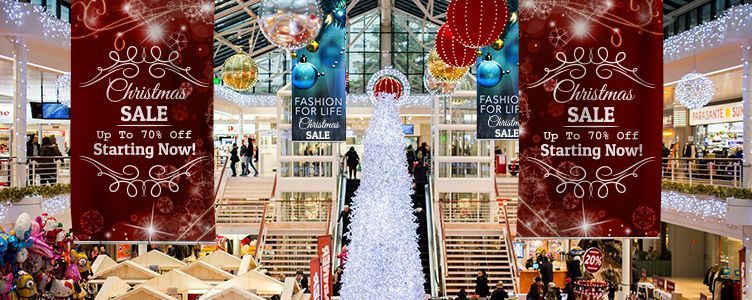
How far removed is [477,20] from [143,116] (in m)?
3.94

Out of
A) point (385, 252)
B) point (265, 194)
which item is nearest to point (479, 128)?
point (385, 252)

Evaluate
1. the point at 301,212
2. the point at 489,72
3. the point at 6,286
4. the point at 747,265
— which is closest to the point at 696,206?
the point at 747,265

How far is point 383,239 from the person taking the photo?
43.7 ft

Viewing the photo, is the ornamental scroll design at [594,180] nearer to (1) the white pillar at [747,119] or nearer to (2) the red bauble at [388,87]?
(1) the white pillar at [747,119]

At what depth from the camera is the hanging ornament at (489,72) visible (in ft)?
40.9

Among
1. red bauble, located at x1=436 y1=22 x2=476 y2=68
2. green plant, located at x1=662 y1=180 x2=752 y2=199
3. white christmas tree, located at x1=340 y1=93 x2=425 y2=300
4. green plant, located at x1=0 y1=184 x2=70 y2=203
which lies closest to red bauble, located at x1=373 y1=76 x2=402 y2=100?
white christmas tree, located at x1=340 y1=93 x2=425 y2=300

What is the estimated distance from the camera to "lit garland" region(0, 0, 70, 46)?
969cm

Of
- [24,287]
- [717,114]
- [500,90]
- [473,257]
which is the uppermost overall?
[500,90]

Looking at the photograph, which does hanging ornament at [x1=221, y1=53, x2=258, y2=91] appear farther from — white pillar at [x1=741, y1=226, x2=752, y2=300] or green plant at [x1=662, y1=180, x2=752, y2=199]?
white pillar at [x1=741, y1=226, x2=752, y2=300]

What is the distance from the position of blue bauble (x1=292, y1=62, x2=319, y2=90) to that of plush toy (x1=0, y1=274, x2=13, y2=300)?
7.05 meters

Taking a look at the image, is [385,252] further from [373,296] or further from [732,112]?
[732,112]

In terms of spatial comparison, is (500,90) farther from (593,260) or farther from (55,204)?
(55,204)

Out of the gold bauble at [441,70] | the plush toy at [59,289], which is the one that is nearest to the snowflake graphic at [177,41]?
the plush toy at [59,289]

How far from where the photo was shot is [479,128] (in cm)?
1354
